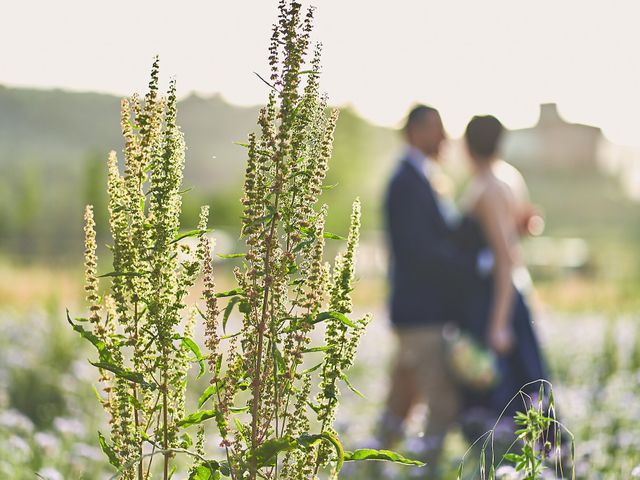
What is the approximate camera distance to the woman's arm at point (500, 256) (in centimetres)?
626

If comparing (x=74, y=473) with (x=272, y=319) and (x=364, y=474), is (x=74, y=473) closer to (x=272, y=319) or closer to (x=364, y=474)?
(x=364, y=474)

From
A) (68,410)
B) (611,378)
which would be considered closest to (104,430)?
(68,410)

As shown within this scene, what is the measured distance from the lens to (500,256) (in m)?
6.31

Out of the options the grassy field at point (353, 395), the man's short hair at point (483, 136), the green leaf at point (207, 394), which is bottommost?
the grassy field at point (353, 395)

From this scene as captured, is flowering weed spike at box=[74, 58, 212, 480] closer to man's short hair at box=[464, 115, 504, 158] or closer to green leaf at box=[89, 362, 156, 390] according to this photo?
green leaf at box=[89, 362, 156, 390]

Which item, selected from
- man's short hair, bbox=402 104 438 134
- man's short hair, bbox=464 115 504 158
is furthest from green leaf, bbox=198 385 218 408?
man's short hair, bbox=402 104 438 134

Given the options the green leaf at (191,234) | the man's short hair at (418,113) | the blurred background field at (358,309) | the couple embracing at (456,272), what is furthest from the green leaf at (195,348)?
the man's short hair at (418,113)

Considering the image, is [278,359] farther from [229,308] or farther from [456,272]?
[456,272]

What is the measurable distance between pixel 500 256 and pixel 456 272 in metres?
0.34

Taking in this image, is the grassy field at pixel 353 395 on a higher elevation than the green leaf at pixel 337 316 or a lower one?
lower

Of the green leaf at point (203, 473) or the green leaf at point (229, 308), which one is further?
the green leaf at point (203, 473)

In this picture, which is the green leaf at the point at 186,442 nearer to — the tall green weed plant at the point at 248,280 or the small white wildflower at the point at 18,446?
the tall green weed plant at the point at 248,280

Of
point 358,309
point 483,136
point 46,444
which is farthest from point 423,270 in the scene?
point 358,309

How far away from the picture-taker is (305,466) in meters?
2.38
